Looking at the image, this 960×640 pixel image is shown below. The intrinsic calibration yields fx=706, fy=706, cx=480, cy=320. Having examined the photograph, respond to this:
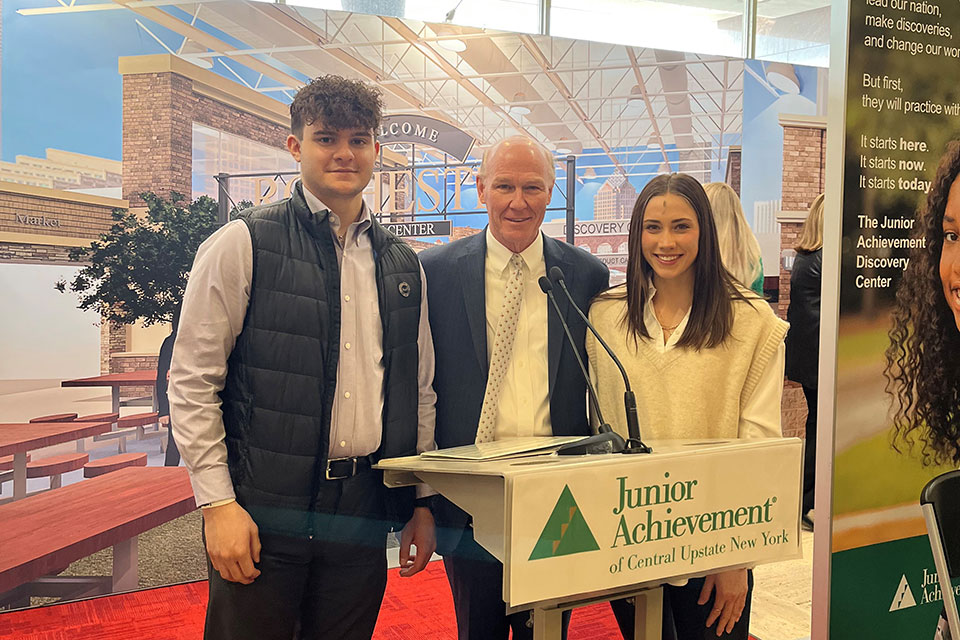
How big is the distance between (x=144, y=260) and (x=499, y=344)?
2.34m

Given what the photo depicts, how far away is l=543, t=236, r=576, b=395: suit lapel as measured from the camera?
211cm

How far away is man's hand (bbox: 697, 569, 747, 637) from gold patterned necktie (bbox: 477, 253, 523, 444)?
2.32ft

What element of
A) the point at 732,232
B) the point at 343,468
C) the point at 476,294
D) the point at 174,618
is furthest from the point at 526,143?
the point at 174,618

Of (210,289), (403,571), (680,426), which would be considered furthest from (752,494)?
(210,289)

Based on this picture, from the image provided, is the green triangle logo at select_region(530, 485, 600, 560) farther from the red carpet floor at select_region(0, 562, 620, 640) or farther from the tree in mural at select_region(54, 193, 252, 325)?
the tree in mural at select_region(54, 193, 252, 325)

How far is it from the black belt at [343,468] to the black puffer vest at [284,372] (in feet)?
0.06

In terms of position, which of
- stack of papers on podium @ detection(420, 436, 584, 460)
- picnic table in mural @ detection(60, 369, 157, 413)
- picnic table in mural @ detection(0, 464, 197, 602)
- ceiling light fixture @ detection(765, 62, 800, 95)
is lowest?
picnic table in mural @ detection(0, 464, 197, 602)

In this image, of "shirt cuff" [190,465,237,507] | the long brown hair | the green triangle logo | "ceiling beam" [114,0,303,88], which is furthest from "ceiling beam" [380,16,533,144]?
the green triangle logo

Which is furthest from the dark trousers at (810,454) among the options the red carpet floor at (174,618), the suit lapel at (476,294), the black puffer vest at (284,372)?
the black puffer vest at (284,372)

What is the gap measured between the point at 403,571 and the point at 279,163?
2.60 m

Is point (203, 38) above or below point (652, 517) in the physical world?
above

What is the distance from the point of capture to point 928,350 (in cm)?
241

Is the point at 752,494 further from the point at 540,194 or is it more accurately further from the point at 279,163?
the point at 279,163

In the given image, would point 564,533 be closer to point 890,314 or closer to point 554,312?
point 554,312
